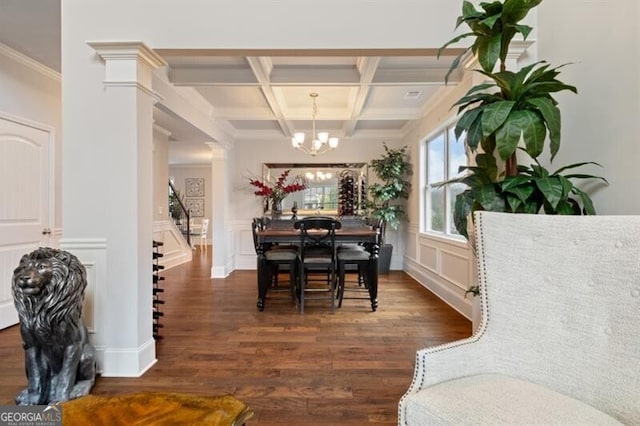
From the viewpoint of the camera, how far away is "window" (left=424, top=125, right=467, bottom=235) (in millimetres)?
4118

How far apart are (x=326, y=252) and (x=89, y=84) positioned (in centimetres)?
270

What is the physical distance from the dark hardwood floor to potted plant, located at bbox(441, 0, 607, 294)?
51.1 inches

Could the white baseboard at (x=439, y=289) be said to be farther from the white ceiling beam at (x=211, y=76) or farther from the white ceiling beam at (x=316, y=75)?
the white ceiling beam at (x=211, y=76)

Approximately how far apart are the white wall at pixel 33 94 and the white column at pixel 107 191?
1.54 meters

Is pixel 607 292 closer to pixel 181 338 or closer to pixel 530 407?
pixel 530 407

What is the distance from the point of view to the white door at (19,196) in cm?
311

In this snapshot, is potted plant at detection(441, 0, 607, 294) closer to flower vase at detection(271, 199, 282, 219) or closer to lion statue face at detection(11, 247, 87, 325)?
lion statue face at detection(11, 247, 87, 325)

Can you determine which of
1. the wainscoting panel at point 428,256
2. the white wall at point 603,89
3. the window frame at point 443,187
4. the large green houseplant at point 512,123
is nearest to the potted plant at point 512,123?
the large green houseplant at point 512,123

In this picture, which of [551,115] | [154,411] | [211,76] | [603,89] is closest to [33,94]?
[211,76]

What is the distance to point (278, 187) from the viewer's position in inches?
230

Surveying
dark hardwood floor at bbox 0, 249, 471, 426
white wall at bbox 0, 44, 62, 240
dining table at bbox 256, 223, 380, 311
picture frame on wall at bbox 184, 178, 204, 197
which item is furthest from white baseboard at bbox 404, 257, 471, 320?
picture frame on wall at bbox 184, 178, 204, 197

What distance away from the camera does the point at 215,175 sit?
5.55m

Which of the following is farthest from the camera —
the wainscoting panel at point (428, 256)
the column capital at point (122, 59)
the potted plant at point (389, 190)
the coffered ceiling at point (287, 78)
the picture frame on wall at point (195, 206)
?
the picture frame on wall at point (195, 206)

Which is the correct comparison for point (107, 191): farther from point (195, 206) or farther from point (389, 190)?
point (195, 206)
